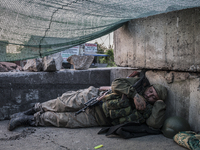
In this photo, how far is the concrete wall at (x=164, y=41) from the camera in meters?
2.45

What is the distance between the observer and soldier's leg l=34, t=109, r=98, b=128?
3.07 metres

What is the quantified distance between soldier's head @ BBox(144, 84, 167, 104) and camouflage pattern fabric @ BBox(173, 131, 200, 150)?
0.63m

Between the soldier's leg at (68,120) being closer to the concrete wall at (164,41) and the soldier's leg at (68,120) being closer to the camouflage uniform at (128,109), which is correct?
the camouflage uniform at (128,109)

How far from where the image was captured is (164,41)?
2830mm

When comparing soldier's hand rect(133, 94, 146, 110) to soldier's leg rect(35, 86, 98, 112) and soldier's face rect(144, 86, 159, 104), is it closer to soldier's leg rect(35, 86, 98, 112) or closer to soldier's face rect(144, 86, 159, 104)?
soldier's face rect(144, 86, 159, 104)

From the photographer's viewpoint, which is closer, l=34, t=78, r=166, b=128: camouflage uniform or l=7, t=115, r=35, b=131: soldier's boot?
l=34, t=78, r=166, b=128: camouflage uniform

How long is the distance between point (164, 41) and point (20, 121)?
2.74 m

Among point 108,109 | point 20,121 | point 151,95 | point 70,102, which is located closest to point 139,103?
point 151,95

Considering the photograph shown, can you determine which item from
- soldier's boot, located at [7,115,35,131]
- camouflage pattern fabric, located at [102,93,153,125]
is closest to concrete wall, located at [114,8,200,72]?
camouflage pattern fabric, located at [102,93,153,125]

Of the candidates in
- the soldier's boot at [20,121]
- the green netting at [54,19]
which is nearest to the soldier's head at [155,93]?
the green netting at [54,19]

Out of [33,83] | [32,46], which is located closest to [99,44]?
[33,83]

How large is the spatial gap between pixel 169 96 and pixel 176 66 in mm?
533

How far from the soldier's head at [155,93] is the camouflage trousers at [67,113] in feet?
3.13

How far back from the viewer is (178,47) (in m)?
2.64
